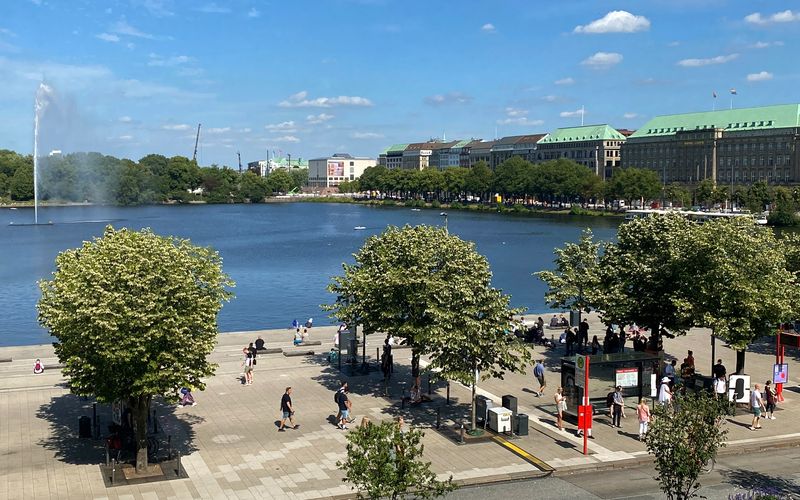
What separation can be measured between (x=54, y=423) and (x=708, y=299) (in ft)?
79.8

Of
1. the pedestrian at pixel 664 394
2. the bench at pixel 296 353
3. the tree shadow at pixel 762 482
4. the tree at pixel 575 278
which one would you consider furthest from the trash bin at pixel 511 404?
the bench at pixel 296 353

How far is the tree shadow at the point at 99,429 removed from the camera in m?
26.0

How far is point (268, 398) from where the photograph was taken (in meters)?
32.9

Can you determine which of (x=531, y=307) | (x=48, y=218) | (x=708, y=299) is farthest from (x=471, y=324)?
(x=48, y=218)

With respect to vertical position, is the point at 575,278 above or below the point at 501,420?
above

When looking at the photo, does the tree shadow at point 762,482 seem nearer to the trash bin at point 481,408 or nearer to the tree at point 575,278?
the trash bin at point 481,408

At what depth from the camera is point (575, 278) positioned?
4369 cm

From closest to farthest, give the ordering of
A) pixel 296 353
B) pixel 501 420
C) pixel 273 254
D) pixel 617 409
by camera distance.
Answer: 1. pixel 501 420
2. pixel 617 409
3. pixel 296 353
4. pixel 273 254

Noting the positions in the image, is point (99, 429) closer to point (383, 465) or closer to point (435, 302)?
point (435, 302)

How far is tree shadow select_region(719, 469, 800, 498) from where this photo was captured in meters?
22.3

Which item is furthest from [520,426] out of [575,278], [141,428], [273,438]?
[575,278]

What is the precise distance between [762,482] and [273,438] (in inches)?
579

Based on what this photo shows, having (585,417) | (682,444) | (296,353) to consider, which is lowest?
(296,353)

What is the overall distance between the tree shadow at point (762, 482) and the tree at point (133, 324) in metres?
15.3
